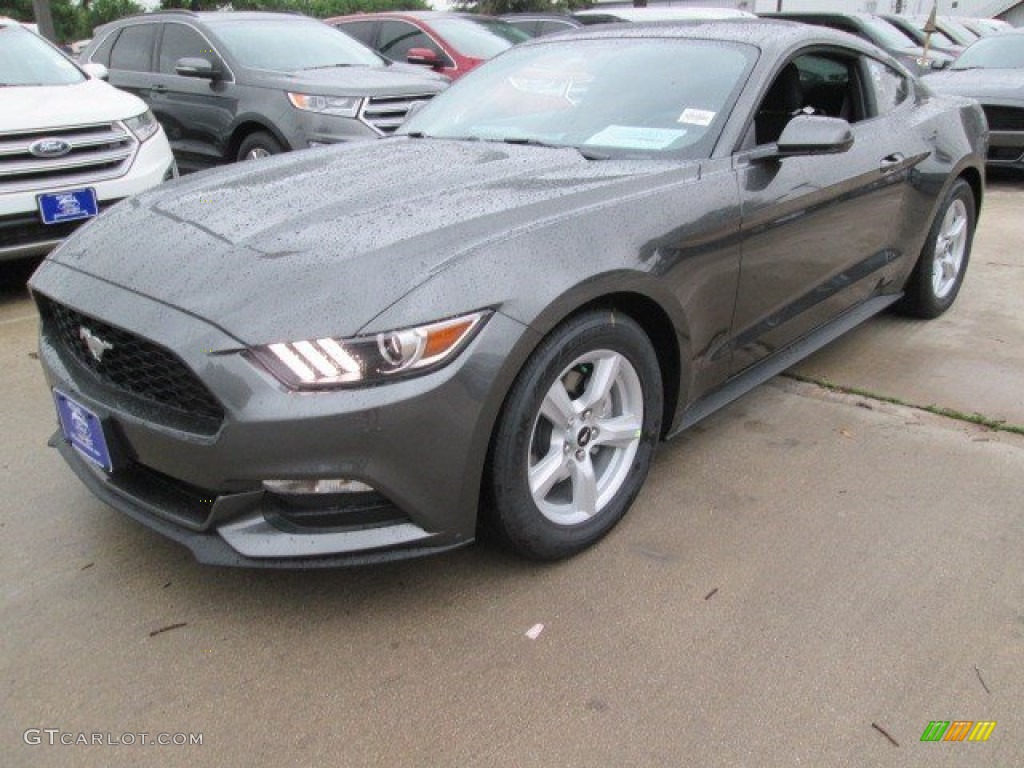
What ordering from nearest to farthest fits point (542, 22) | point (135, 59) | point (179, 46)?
point (179, 46) → point (135, 59) → point (542, 22)

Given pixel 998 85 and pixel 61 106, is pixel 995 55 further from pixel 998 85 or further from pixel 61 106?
pixel 61 106

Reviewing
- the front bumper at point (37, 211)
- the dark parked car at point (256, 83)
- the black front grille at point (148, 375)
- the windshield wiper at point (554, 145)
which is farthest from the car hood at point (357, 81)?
the black front grille at point (148, 375)

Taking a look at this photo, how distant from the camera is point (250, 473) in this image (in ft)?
6.38

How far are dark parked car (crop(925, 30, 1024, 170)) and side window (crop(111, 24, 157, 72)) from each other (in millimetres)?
7404

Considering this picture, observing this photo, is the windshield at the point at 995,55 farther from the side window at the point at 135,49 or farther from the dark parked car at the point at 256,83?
the side window at the point at 135,49

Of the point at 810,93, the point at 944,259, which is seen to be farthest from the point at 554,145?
the point at 944,259

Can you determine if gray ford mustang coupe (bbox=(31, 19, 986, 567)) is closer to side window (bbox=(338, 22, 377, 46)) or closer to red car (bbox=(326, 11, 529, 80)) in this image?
red car (bbox=(326, 11, 529, 80))

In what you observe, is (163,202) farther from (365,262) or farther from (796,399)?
(796,399)

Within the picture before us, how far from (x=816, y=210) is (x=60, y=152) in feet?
13.1

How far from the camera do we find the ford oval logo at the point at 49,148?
4.63 meters

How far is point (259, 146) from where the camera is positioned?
6500mm

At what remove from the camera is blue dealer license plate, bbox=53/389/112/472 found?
2.17m

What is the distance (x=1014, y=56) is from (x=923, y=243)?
→ 6.51m

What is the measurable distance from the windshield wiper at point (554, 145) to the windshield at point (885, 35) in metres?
12.2
